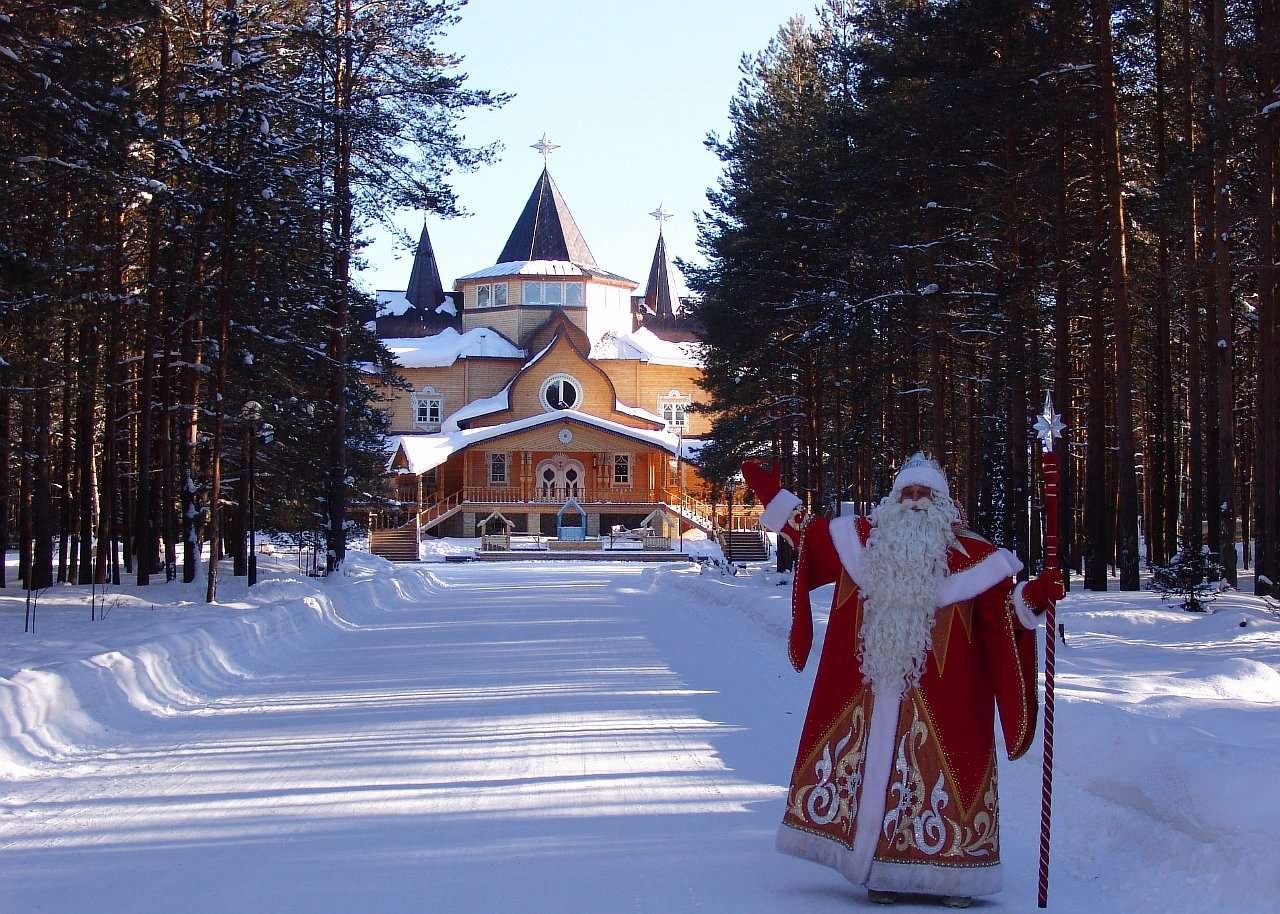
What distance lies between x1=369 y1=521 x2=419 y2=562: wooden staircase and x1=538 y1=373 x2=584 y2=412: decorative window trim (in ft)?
44.2

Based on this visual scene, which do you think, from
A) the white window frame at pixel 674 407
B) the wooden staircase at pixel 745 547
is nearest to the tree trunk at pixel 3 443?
the wooden staircase at pixel 745 547

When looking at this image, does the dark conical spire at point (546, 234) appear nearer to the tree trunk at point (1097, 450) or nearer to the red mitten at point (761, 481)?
the tree trunk at point (1097, 450)

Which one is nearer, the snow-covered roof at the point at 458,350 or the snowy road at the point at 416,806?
the snowy road at the point at 416,806

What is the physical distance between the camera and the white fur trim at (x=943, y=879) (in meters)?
5.05

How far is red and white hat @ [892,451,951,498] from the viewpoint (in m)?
5.62

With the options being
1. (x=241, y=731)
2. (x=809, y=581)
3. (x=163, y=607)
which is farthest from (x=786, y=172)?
(x=809, y=581)

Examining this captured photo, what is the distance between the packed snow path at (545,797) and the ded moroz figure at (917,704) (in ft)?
0.89

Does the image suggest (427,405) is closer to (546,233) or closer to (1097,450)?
(546,233)

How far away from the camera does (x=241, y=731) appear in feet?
29.8

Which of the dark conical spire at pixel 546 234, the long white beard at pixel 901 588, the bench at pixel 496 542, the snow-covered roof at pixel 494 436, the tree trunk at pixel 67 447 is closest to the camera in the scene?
the long white beard at pixel 901 588

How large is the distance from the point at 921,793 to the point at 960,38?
17.0 m

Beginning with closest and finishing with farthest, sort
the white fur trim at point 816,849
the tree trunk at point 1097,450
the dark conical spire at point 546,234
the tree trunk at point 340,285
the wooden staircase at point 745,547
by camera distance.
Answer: the white fur trim at point 816,849 < the tree trunk at point 1097,450 < the tree trunk at point 340,285 < the wooden staircase at point 745,547 < the dark conical spire at point 546,234

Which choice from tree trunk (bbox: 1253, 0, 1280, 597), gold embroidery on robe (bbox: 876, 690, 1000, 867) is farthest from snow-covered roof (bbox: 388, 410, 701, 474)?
gold embroidery on robe (bbox: 876, 690, 1000, 867)

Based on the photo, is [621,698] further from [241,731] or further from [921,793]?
[921,793]
